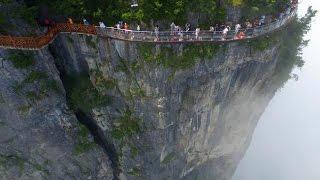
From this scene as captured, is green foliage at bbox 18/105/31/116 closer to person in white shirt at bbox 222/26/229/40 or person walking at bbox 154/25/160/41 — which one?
person walking at bbox 154/25/160/41

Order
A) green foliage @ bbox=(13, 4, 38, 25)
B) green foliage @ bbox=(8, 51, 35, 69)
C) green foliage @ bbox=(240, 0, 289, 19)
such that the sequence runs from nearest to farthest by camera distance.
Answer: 1. green foliage @ bbox=(13, 4, 38, 25)
2. green foliage @ bbox=(8, 51, 35, 69)
3. green foliage @ bbox=(240, 0, 289, 19)

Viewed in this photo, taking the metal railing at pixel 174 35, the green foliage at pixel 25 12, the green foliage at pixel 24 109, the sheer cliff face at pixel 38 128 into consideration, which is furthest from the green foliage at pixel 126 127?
the green foliage at pixel 25 12

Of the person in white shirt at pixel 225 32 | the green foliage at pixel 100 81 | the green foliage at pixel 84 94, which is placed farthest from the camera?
A: the green foliage at pixel 84 94

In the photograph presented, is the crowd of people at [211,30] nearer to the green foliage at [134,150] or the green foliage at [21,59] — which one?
the green foliage at [21,59]

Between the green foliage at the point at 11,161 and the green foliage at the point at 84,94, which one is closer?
the green foliage at the point at 84,94

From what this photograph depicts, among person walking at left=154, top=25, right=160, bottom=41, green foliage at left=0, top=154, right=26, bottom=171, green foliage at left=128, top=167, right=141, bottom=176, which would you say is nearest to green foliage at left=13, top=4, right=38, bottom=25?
person walking at left=154, top=25, right=160, bottom=41

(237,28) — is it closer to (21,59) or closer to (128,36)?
(128,36)
